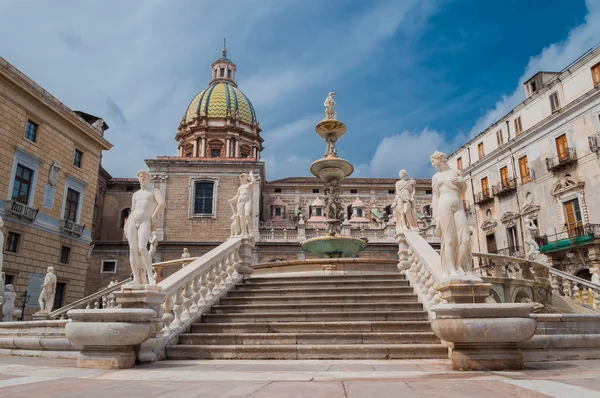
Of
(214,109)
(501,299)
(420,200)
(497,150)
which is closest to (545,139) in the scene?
(497,150)

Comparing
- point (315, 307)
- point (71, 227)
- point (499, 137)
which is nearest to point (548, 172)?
point (499, 137)

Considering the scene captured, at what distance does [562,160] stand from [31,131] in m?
31.2

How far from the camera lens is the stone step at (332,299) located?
8.43 m

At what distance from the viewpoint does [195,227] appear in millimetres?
38094

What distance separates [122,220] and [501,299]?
40438 millimetres

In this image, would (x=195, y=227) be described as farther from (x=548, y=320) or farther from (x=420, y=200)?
(x=548, y=320)

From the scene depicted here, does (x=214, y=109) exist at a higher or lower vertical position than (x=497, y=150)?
higher

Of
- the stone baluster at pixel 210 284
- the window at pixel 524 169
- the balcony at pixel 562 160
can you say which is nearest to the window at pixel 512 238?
the window at pixel 524 169

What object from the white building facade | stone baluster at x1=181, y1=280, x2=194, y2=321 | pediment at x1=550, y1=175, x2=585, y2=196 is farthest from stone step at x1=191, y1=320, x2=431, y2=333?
pediment at x1=550, y1=175, x2=585, y2=196

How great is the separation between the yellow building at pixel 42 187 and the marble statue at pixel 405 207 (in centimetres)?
1846

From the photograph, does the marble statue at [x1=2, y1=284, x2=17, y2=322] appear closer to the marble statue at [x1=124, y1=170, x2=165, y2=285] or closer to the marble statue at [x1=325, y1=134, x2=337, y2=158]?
the marble statue at [x1=124, y1=170, x2=165, y2=285]

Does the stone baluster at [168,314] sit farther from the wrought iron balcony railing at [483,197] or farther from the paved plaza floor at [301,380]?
the wrought iron balcony railing at [483,197]

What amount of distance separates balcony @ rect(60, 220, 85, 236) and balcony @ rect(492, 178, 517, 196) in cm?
2914

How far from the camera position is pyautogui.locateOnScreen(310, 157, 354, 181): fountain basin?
47.3 feet
